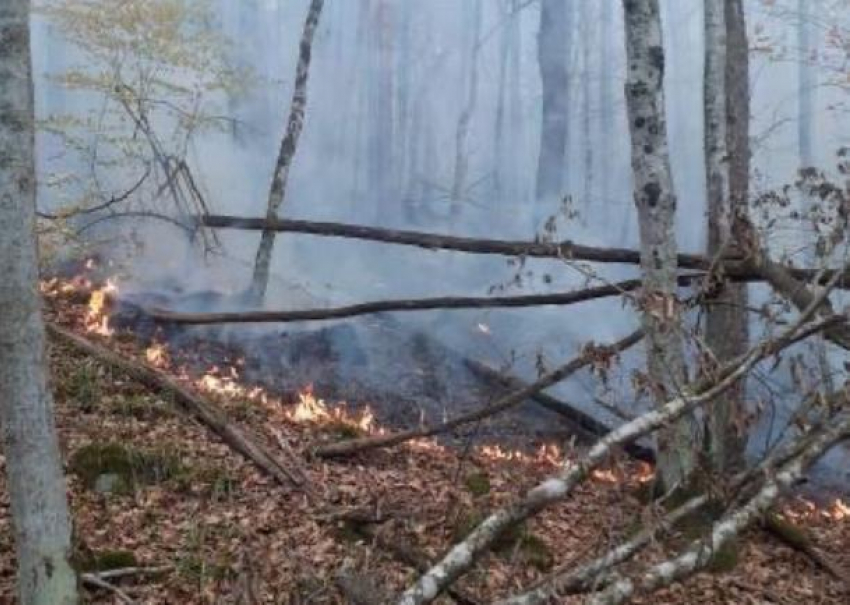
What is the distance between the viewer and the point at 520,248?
29.0 feet

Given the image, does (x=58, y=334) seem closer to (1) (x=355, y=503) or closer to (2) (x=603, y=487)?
(1) (x=355, y=503)

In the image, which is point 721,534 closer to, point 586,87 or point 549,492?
point 549,492

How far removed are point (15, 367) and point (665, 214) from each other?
17.5ft

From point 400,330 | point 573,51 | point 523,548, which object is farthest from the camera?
point 573,51

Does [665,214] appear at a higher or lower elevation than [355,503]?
higher

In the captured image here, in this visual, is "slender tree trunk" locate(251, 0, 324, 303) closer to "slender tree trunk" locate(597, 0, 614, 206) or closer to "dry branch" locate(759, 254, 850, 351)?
"dry branch" locate(759, 254, 850, 351)

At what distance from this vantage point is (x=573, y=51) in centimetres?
3072

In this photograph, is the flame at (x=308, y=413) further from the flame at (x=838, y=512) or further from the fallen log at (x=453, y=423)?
the flame at (x=838, y=512)

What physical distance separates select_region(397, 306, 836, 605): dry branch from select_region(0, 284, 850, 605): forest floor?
476 millimetres

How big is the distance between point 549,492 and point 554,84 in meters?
27.4

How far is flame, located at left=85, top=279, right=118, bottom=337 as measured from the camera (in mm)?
12730

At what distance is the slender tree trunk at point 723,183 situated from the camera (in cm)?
857

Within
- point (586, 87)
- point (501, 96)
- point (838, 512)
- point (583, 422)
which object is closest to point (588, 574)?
point (838, 512)

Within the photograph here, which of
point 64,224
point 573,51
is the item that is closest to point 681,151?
point 573,51
